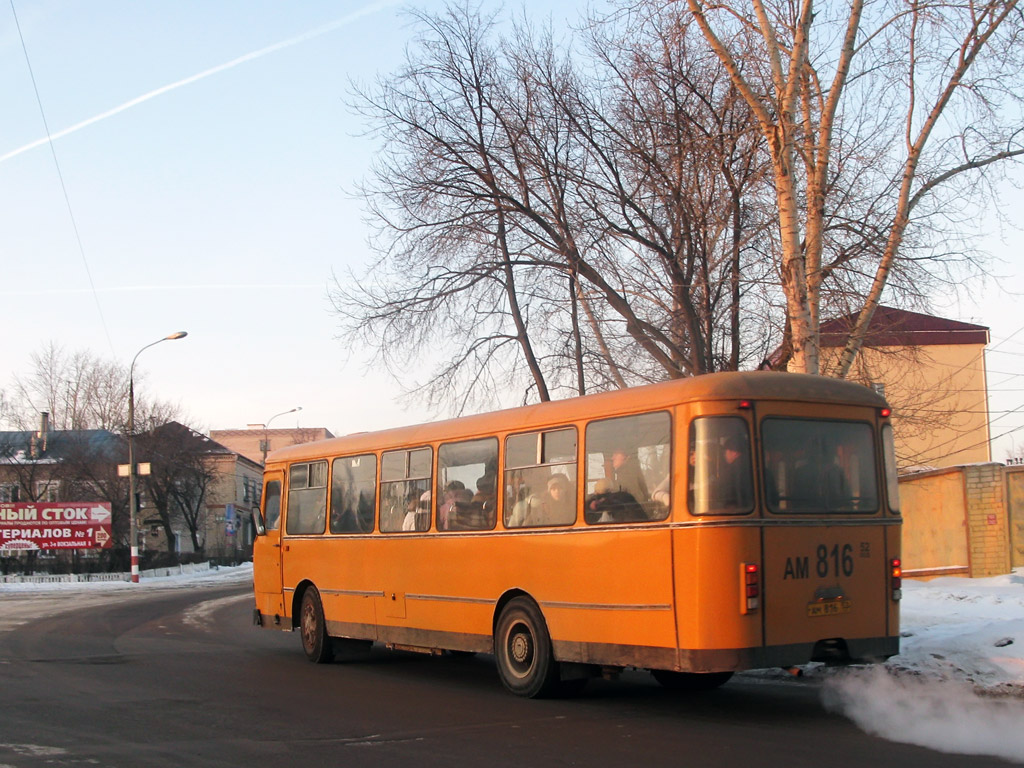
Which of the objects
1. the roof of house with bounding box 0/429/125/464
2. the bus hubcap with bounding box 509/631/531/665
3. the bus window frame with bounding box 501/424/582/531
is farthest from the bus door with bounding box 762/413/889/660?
the roof of house with bounding box 0/429/125/464

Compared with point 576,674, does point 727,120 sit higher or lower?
higher

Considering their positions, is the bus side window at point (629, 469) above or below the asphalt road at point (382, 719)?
above

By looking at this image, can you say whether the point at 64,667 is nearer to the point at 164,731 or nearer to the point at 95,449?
the point at 164,731

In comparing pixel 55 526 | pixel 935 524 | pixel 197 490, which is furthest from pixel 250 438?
pixel 935 524

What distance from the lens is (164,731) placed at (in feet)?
28.0

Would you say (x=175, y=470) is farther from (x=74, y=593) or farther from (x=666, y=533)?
(x=666, y=533)

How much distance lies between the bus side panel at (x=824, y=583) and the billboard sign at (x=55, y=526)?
123 ft

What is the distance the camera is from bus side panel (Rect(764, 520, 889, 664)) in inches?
339

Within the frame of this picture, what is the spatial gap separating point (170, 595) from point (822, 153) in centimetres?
2430

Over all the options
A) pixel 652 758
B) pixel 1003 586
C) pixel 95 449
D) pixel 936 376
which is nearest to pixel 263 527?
pixel 652 758

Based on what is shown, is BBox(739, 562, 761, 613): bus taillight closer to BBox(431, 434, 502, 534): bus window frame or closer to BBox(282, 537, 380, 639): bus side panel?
BBox(431, 434, 502, 534): bus window frame

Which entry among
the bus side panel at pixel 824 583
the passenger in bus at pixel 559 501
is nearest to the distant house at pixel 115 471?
the passenger in bus at pixel 559 501

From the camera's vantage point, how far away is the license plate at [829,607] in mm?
8773

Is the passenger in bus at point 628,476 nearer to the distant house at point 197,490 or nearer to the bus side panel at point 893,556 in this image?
the bus side panel at point 893,556
